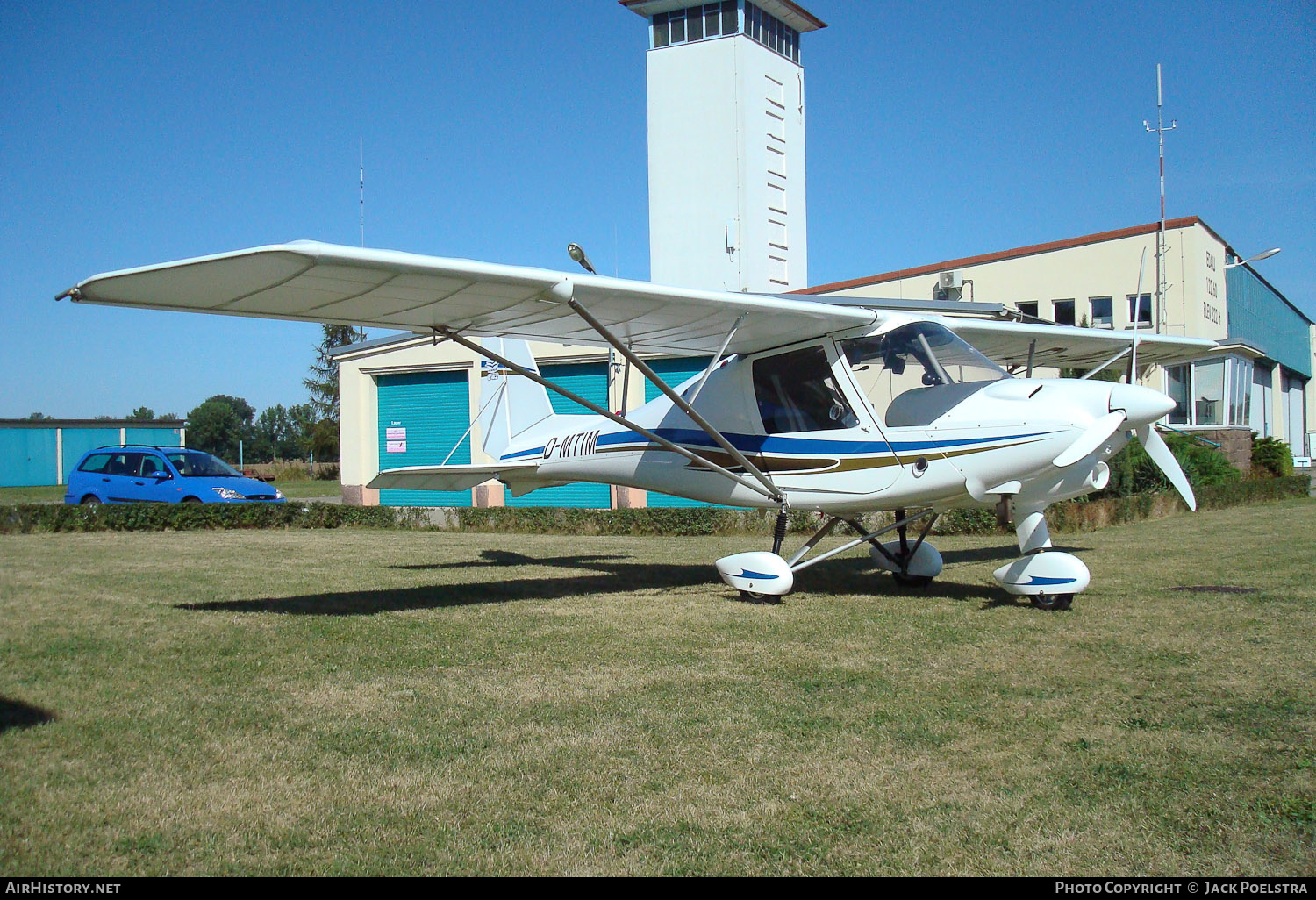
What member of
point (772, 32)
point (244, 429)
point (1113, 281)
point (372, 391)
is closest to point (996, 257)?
point (1113, 281)

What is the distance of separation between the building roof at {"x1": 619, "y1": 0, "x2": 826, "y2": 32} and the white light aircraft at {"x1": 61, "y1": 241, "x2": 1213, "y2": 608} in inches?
969

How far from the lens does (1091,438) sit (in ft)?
22.6

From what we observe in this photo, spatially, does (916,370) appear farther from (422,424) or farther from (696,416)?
(422,424)

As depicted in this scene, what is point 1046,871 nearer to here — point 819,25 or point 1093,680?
point 1093,680

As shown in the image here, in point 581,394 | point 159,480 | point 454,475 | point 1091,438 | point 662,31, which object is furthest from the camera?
point 662,31

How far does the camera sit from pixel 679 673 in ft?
18.8

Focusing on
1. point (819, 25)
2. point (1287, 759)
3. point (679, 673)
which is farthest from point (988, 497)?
point (819, 25)

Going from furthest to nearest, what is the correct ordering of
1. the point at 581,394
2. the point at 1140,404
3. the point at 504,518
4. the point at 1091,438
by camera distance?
1. the point at 581,394
2. the point at 504,518
3. the point at 1140,404
4. the point at 1091,438

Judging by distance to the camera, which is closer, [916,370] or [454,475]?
[916,370]

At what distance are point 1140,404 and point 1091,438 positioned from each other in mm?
482

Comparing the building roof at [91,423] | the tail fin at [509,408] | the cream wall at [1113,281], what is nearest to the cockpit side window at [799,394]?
the tail fin at [509,408]

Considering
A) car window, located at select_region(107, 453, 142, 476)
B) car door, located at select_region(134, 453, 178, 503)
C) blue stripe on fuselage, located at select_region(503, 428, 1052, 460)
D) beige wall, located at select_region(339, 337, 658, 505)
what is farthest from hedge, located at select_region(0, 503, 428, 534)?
blue stripe on fuselage, located at select_region(503, 428, 1052, 460)

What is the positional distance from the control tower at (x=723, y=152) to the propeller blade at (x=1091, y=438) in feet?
72.4
